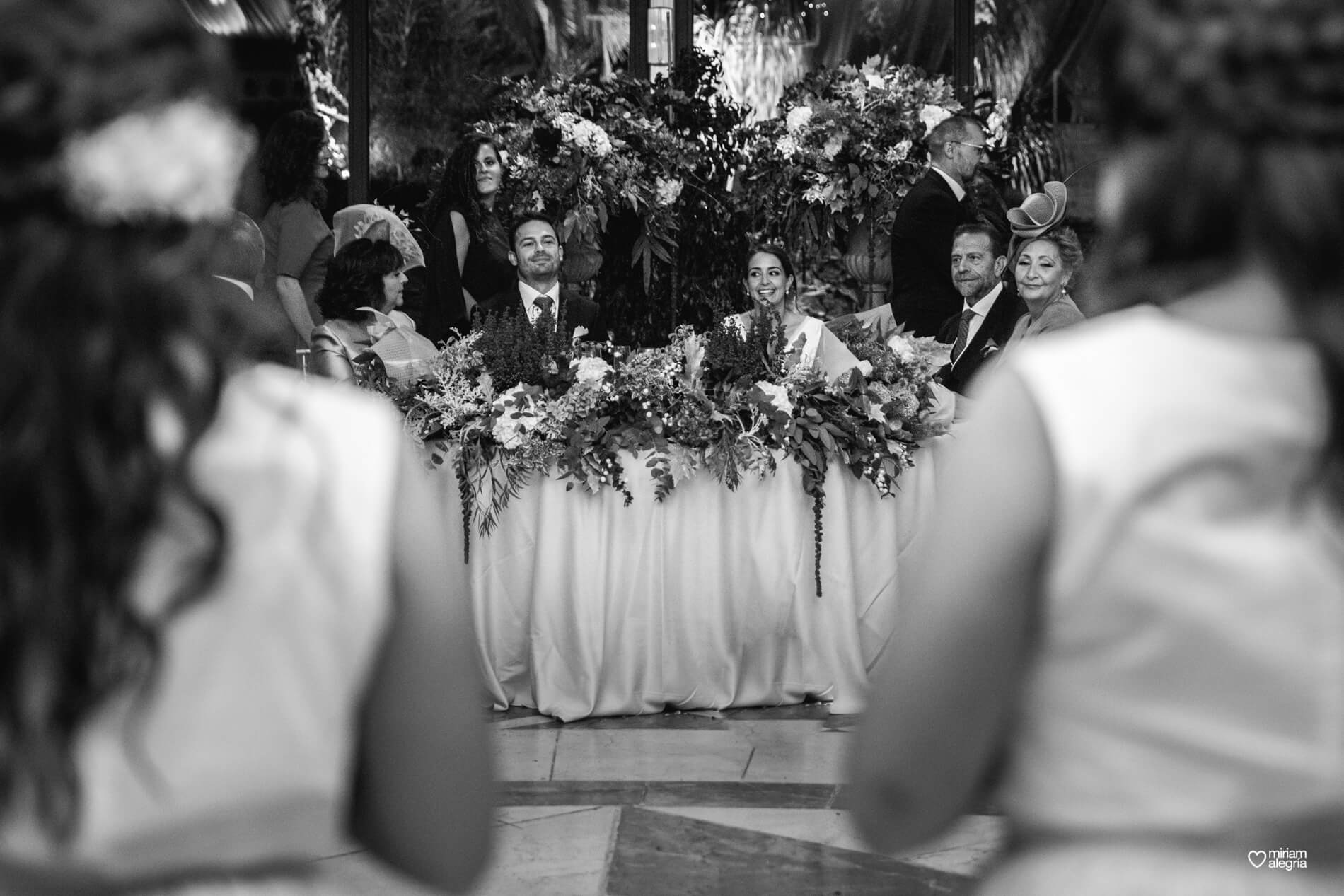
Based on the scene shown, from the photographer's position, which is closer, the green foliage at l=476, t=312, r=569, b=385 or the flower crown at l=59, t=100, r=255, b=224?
the flower crown at l=59, t=100, r=255, b=224

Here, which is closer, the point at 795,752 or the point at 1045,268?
the point at 795,752

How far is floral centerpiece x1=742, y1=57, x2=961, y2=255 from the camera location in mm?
6785

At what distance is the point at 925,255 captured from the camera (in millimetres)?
7066

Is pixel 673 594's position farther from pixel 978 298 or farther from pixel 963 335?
pixel 978 298

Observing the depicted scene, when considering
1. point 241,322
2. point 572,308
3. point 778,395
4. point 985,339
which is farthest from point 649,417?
point 241,322

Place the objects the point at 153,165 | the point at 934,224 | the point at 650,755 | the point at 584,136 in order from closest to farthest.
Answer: the point at 153,165, the point at 650,755, the point at 584,136, the point at 934,224

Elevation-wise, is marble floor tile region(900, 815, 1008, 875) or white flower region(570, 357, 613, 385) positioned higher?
white flower region(570, 357, 613, 385)

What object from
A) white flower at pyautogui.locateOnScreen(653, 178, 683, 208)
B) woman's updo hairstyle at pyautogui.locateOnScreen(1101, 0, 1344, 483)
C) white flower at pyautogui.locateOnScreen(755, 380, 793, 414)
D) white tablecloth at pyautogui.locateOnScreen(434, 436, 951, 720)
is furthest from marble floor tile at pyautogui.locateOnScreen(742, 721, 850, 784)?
woman's updo hairstyle at pyautogui.locateOnScreen(1101, 0, 1344, 483)

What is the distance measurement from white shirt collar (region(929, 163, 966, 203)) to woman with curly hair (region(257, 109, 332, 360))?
2.97 meters

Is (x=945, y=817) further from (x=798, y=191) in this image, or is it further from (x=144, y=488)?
(x=798, y=191)

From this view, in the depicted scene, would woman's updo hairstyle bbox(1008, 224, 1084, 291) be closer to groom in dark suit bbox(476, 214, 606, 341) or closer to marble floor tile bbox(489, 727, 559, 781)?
groom in dark suit bbox(476, 214, 606, 341)

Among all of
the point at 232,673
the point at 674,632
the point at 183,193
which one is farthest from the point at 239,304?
the point at 674,632

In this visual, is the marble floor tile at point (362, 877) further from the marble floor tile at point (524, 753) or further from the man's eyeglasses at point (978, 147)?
the man's eyeglasses at point (978, 147)

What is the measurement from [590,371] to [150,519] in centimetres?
430
